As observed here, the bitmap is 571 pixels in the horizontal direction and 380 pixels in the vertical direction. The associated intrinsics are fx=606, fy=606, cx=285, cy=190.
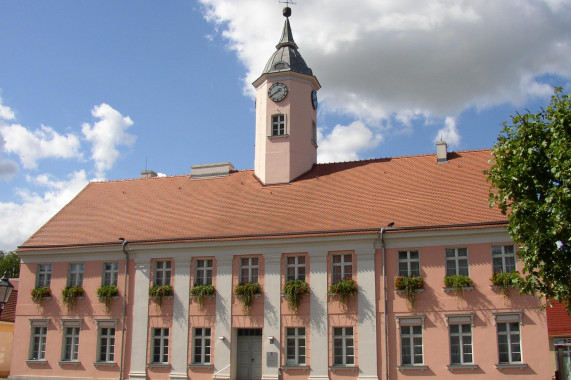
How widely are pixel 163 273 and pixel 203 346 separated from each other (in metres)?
3.92

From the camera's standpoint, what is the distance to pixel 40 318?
95.7ft

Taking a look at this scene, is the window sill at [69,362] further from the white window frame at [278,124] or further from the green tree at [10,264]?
the green tree at [10,264]

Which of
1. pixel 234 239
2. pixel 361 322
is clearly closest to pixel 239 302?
pixel 234 239

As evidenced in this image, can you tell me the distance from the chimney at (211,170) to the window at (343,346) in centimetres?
1149

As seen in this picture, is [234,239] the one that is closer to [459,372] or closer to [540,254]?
[459,372]

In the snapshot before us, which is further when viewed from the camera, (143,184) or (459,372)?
(143,184)

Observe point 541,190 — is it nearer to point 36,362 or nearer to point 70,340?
point 70,340

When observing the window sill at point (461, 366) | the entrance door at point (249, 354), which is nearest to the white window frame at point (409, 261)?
the window sill at point (461, 366)

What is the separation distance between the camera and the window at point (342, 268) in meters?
25.4

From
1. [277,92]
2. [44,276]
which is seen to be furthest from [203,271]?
[277,92]

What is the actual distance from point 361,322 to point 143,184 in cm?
1516

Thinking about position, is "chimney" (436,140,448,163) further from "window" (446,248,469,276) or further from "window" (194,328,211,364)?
"window" (194,328,211,364)

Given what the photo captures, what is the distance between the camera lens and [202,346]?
2648 centimetres

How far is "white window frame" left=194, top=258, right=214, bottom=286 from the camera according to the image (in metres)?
27.2
